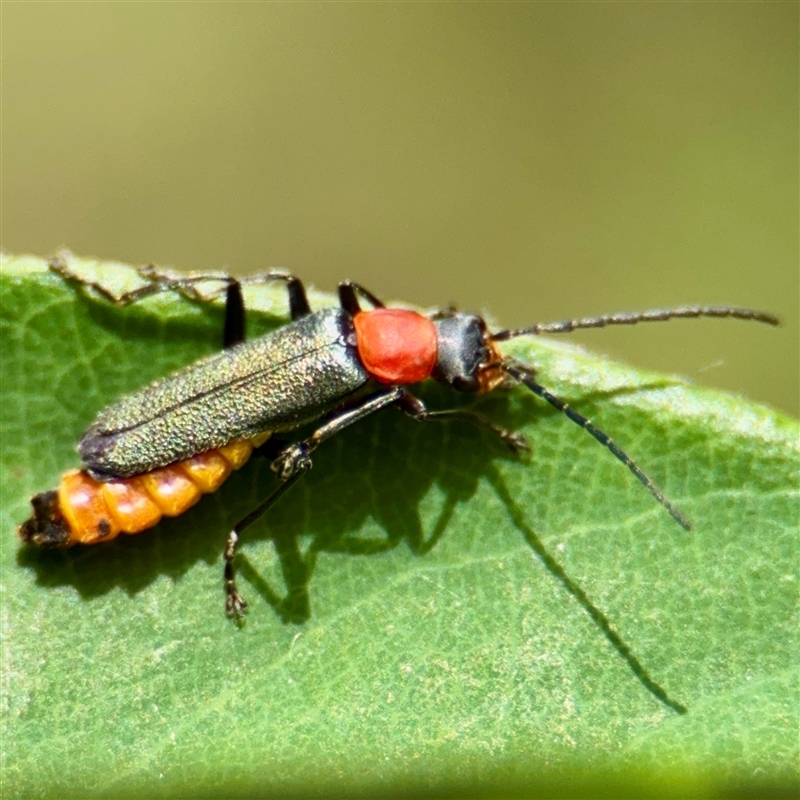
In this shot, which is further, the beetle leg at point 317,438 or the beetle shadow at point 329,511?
the beetle leg at point 317,438

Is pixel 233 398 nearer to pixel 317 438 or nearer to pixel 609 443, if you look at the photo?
pixel 317 438

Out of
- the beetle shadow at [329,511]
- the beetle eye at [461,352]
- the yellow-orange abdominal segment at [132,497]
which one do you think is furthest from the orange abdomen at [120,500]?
the beetle eye at [461,352]

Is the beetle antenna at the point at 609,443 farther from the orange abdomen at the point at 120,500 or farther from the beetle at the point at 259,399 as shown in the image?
the orange abdomen at the point at 120,500

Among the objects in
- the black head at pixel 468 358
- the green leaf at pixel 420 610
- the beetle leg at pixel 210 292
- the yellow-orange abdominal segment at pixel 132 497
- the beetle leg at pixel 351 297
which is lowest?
the green leaf at pixel 420 610

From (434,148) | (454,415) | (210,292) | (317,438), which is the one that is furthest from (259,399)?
(434,148)

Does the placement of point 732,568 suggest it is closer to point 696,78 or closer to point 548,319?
point 548,319

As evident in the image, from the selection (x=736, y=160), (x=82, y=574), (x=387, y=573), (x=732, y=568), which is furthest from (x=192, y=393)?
(x=736, y=160)
